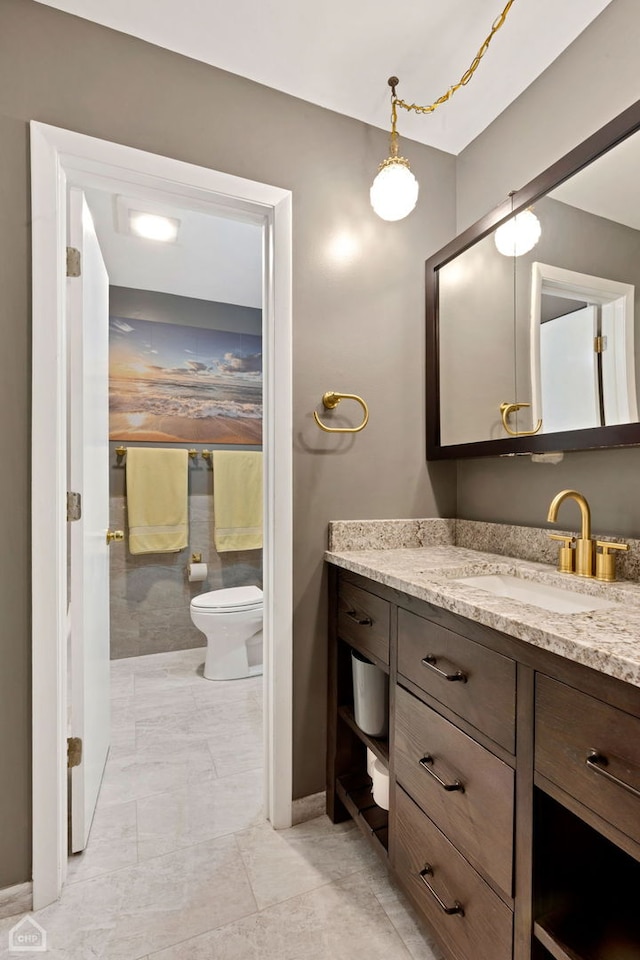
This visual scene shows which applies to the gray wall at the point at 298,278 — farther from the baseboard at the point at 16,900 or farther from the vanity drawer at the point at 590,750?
the vanity drawer at the point at 590,750

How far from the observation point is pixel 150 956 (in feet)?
3.76

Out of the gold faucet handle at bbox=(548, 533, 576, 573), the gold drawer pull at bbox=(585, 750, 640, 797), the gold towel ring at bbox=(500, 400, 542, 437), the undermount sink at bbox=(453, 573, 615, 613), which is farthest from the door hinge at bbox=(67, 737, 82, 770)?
the gold towel ring at bbox=(500, 400, 542, 437)

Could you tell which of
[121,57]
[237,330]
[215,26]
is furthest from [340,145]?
[237,330]

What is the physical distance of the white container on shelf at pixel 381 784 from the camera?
140 centimetres

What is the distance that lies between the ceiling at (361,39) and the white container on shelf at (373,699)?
1901mm

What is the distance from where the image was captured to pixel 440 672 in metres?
1.05

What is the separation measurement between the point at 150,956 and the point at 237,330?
3284 millimetres

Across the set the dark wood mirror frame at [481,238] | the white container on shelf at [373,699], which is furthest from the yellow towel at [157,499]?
the white container on shelf at [373,699]

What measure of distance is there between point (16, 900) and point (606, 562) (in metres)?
1.81

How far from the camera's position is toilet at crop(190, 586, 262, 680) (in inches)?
109

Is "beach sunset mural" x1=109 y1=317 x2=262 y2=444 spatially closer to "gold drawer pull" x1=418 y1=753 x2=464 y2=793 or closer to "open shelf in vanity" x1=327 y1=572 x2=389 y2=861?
"open shelf in vanity" x1=327 y1=572 x2=389 y2=861

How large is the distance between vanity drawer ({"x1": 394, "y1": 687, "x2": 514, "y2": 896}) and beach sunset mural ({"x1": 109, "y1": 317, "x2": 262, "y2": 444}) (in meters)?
2.56

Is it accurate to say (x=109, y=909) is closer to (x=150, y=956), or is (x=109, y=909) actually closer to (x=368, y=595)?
(x=150, y=956)

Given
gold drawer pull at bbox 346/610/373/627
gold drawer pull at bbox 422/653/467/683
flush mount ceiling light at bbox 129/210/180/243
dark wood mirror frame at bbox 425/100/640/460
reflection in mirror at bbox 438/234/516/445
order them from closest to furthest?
gold drawer pull at bbox 422/653/467/683
dark wood mirror frame at bbox 425/100/640/460
gold drawer pull at bbox 346/610/373/627
reflection in mirror at bbox 438/234/516/445
flush mount ceiling light at bbox 129/210/180/243
